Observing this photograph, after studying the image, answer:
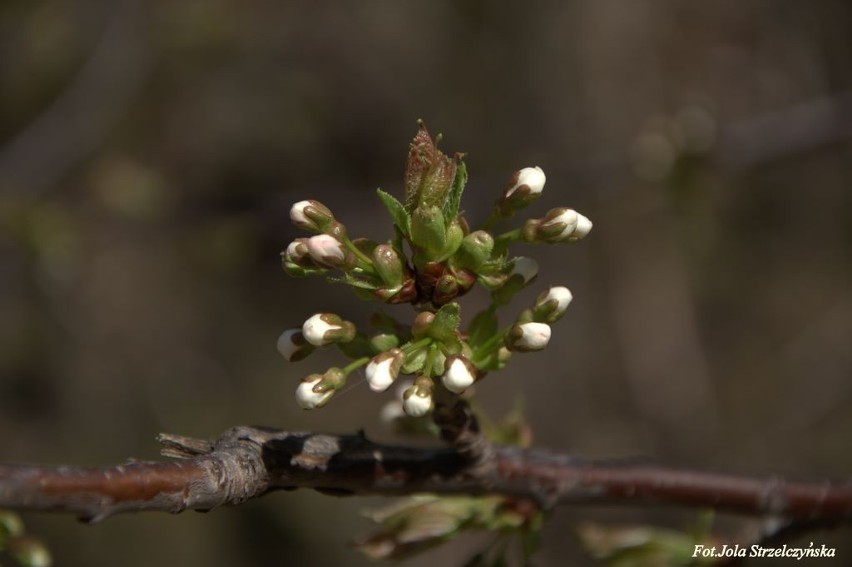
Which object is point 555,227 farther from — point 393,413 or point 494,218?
point 393,413

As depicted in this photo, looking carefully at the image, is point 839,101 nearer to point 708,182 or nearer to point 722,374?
point 708,182

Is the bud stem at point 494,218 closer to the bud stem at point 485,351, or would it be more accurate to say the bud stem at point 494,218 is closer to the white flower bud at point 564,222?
the white flower bud at point 564,222

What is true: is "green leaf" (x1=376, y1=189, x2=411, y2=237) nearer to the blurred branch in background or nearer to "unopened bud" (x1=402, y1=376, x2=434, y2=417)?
"unopened bud" (x1=402, y1=376, x2=434, y2=417)

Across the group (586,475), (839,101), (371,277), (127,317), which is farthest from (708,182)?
(127,317)

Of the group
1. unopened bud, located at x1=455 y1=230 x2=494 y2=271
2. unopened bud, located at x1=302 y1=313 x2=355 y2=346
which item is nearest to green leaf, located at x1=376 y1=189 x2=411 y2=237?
unopened bud, located at x1=455 y1=230 x2=494 y2=271

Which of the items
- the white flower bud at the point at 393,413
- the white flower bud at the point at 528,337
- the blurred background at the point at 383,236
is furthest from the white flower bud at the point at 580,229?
the blurred background at the point at 383,236

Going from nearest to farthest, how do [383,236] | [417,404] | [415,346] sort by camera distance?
1. [417,404]
2. [415,346]
3. [383,236]

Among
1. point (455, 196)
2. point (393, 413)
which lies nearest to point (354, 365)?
point (455, 196)
